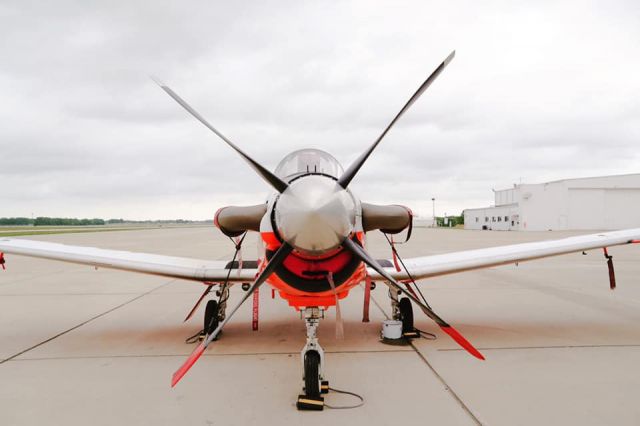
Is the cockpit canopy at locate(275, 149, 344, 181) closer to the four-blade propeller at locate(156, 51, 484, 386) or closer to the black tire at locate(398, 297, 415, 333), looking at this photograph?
the four-blade propeller at locate(156, 51, 484, 386)

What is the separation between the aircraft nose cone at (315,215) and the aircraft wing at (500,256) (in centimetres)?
303

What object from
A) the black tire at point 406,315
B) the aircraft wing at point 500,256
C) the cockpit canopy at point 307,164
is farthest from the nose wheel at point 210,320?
the black tire at point 406,315

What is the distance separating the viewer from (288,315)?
28.0ft

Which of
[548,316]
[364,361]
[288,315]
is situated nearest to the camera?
[364,361]

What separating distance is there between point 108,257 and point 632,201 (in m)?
63.4

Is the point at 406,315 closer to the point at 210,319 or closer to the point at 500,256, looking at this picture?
the point at 500,256

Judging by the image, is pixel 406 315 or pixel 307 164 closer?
pixel 307 164

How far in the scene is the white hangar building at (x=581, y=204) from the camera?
53.1 metres

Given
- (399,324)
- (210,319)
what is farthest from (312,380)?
(210,319)

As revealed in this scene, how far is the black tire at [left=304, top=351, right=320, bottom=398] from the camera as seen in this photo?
418 cm

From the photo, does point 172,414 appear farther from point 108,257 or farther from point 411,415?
point 108,257

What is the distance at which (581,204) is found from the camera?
53531mm

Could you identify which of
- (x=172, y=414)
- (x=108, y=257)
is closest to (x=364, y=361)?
(x=172, y=414)

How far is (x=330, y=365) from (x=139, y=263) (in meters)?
3.53
